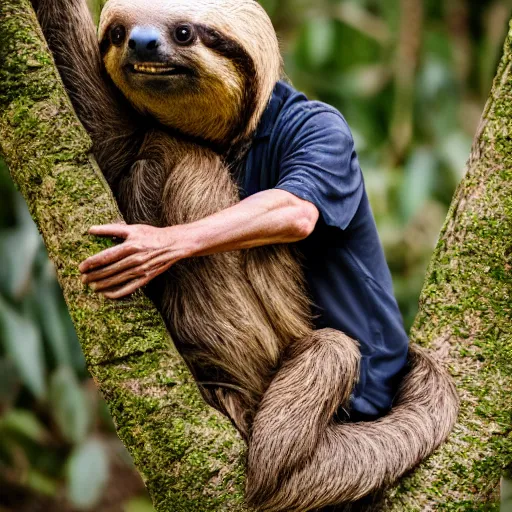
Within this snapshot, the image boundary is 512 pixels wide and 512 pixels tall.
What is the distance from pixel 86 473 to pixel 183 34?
3475 millimetres

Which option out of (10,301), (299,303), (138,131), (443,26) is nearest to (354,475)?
(299,303)

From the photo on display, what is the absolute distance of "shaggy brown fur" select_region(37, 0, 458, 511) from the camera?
3031 millimetres

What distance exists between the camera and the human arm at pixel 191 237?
8.61 feet

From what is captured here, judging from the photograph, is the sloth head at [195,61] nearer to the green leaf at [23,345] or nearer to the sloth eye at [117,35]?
the sloth eye at [117,35]

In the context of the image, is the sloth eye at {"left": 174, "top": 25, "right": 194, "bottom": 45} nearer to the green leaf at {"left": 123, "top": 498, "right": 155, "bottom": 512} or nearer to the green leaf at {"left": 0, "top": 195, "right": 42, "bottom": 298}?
the green leaf at {"left": 0, "top": 195, "right": 42, "bottom": 298}

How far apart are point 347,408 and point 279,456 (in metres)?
0.58

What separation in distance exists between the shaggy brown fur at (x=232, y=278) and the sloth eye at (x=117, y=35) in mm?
29

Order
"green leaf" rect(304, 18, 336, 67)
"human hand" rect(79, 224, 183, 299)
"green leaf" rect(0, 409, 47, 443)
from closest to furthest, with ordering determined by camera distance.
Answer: "human hand" rect(79, 224, 183, 299) < "green leaf" rect(0, 409, 47, 443) < "green leaf" rect(304, 18, 336, 67)

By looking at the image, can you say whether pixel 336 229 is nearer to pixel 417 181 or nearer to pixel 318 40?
pixel 417 181

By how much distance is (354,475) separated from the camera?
119 inches

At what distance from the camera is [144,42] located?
9.39 feet

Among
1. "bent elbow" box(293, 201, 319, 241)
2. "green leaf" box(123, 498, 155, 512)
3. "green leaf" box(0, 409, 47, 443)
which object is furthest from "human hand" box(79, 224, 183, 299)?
"green leaf" box(123, 498, 155, 512)

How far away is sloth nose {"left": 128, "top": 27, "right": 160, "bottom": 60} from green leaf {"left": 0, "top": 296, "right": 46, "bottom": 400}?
2846mm

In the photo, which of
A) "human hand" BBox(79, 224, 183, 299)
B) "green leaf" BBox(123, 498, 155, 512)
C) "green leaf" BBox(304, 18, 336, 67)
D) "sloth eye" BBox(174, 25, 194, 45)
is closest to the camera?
"human hand" BBox(79, 224, 183, 299)
